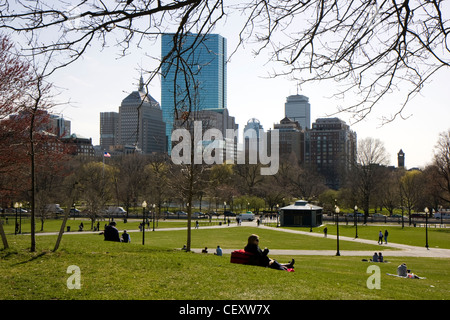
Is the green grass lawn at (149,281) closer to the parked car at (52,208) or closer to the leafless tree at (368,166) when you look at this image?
the parked car at (52,208)

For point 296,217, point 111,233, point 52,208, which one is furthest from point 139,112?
point 52,208

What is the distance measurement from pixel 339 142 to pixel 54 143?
142 m

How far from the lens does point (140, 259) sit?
10445 millimetres

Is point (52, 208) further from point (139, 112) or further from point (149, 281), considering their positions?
point (139, 112)

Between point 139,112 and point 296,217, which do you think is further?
point 296,217

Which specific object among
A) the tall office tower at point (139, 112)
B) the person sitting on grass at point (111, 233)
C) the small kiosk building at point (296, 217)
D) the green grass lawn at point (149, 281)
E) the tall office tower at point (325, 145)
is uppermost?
the tall office tower at point (325, 145)

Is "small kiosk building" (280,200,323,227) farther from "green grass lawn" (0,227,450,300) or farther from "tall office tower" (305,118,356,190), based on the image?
"tall office tower" (305,118,356,190)

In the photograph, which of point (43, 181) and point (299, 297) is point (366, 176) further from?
point (299, 297)

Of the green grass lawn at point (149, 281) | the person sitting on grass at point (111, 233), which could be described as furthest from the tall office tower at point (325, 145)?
the green grass lawn at point (149, 281)

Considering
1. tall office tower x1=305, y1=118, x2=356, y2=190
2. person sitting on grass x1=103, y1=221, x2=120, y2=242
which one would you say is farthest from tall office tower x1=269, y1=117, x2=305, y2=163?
person sitting on grass x1=103, y1=221, x2=120, y2=242

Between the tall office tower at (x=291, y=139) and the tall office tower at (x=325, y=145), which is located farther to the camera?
the tall office tower at (x=291, y=139)

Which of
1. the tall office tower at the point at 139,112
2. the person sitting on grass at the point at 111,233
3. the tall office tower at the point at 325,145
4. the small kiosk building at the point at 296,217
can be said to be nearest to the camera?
the tall office tower at the point at 139,112

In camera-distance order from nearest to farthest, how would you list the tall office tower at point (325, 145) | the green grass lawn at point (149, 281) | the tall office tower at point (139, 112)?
the tall office tower at point (139, 112)
the green grass lawn at point (149, 281)
the tall office tower at point (325, 145)
